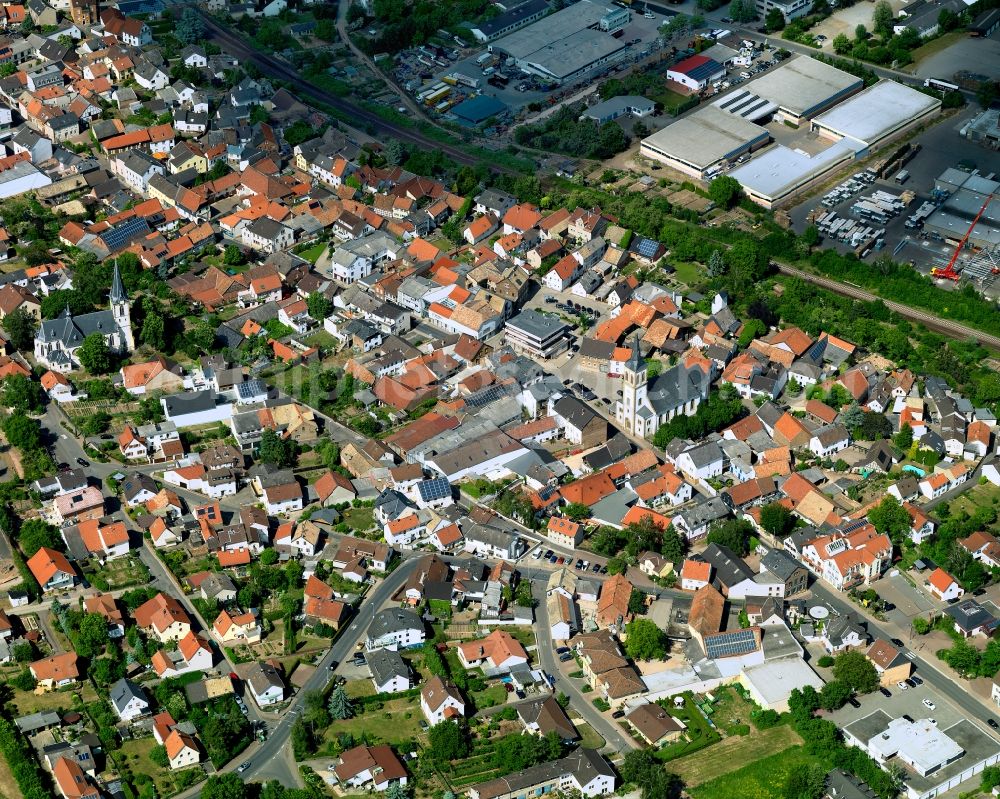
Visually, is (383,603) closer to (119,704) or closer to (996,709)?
(119,704)

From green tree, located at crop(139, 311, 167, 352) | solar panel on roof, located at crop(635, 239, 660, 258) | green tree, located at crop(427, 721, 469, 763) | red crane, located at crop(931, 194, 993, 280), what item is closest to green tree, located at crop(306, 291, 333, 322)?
green tree, located at crop(139, 311, 167, 352)

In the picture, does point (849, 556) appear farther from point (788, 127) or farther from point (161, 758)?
Result: point (788, 127)

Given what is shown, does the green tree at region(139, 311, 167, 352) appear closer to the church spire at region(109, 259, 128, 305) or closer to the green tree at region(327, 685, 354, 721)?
the church spire at region(109, 259, 128, 305)

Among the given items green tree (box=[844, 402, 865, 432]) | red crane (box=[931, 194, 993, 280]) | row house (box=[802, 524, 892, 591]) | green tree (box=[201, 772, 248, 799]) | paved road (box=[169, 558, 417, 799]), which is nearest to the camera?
green tree (box=[201, 772, 248, 799])

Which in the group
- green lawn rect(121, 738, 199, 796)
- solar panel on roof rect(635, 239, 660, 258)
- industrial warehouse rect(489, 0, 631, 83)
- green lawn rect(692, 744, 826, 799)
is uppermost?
industrial warehouse rect(489, 0, 631, 83)

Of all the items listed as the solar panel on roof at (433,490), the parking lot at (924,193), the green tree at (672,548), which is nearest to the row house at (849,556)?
the green tree at (672,548)

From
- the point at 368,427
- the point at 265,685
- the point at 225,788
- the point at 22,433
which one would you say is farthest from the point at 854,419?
the point at 22,433
